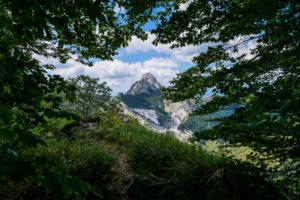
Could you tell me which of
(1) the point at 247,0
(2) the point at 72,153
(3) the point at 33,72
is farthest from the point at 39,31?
(2) the point at 72,153

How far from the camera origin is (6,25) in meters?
3.91

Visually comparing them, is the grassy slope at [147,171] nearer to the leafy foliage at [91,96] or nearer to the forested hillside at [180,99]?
the forested hillside at [180,99]

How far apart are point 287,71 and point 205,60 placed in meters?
2.49

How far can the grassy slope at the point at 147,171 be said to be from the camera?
6.27m

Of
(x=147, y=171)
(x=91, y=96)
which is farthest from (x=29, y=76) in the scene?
(x=91, y=96)

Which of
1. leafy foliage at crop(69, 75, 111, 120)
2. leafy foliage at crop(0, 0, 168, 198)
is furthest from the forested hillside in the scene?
leafy foliage at crop(69, 75, 111, 120)

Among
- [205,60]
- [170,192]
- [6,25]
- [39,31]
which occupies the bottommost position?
[170,192]

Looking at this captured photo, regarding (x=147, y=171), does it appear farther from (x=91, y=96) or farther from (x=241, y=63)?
(x=91, y=96)

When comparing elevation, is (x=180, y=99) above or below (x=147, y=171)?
above

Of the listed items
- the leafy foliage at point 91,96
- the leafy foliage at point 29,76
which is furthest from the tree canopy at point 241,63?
the leafy foliage at point 91,96

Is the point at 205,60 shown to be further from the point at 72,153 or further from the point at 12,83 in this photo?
the point at 12,83

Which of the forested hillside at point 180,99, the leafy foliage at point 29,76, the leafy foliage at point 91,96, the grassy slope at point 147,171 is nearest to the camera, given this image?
the leafy foliage at point 29,76

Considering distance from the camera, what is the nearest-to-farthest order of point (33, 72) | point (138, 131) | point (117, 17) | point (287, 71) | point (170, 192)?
1. point (33, 72)
2. point (170, 192)
3. point (287, 71)
4. point (117, 17)
5. point (138, 131)

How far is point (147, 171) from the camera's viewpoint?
8.13 m
